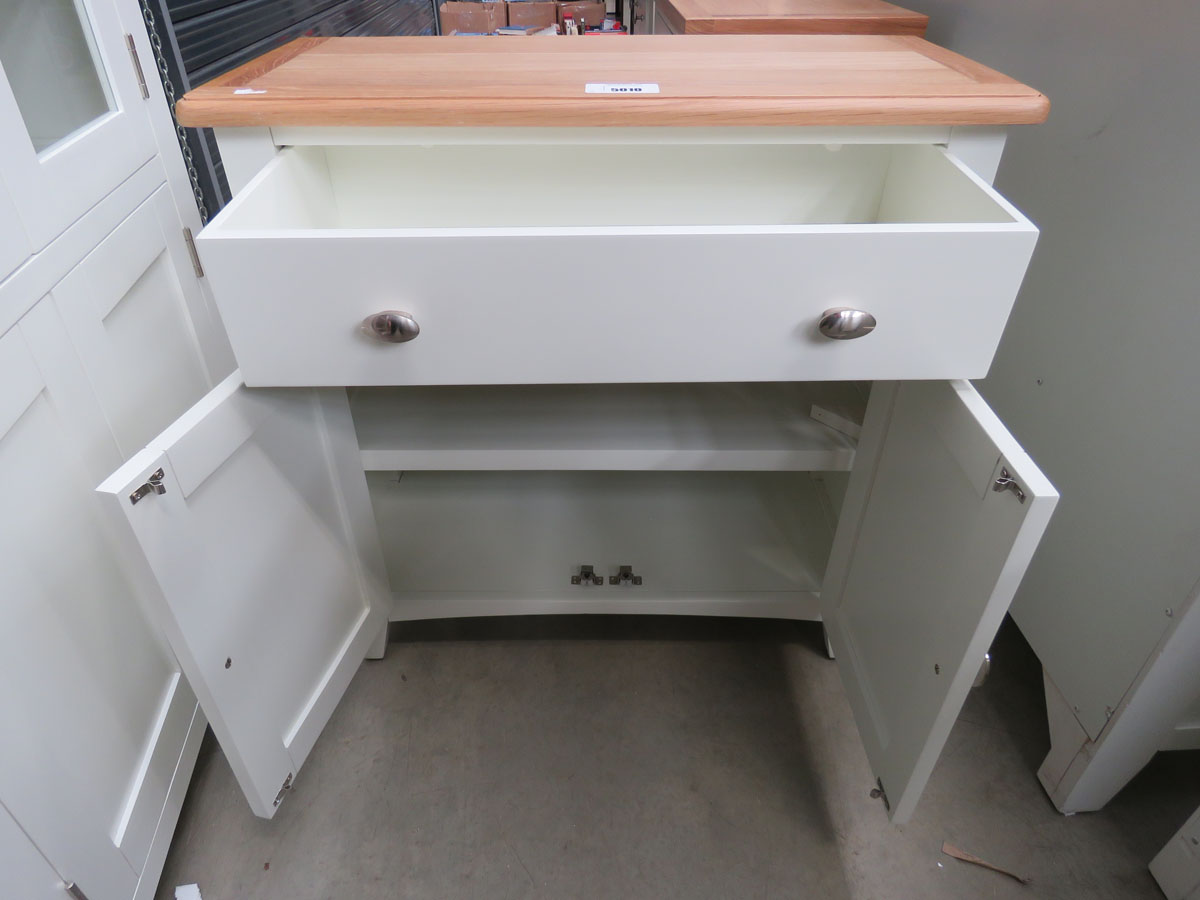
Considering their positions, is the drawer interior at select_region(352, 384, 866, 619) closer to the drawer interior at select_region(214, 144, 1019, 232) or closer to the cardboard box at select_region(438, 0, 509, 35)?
the drawer interior at select_region(214, 144, 1019, 232)

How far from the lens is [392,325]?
580 millimetres

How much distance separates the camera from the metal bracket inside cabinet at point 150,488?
1.64 feet

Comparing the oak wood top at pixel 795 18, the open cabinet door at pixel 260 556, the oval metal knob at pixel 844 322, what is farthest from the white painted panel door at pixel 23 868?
the oak wood top at pixel 795 18

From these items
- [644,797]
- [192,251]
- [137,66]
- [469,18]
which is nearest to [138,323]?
[192,251]

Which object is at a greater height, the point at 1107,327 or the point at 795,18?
the point at 795,18

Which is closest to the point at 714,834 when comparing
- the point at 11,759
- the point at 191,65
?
the point at 11,759

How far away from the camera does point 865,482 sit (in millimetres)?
845

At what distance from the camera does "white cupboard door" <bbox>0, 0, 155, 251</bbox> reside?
0.57m

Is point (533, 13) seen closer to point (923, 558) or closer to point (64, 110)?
point (64, 110)

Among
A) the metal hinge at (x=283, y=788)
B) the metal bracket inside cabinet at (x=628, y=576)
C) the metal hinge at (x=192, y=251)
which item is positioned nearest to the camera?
the metal hinge at (x=283, y=788)

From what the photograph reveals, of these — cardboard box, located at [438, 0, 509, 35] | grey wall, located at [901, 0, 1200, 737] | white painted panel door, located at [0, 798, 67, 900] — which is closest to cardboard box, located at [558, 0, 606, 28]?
cardboard box, located at [438, 0, 509, 35]

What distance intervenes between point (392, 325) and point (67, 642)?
1.21 feet

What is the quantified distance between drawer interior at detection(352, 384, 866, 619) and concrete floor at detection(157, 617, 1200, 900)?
10cm

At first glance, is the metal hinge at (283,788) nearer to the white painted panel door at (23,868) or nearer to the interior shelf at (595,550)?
the white painted panel door at (23,868)
